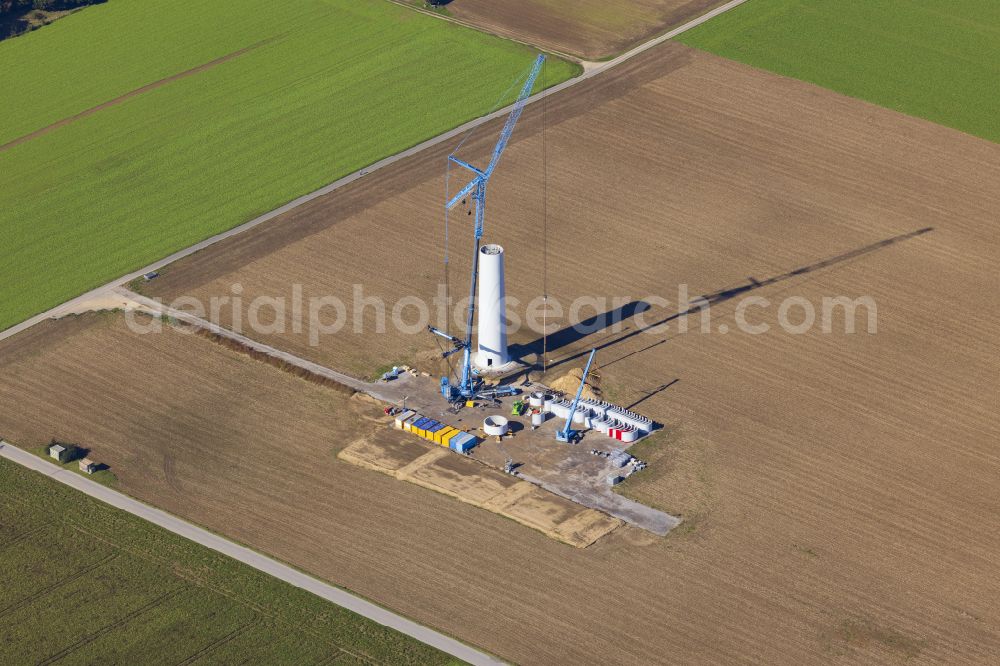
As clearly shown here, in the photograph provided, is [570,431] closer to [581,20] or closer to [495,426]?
[495,426]

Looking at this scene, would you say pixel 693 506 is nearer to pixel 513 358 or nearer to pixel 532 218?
pixel 513 358

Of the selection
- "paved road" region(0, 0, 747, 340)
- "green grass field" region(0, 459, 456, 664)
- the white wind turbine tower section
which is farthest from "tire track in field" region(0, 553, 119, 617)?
the white wind turbine tower section

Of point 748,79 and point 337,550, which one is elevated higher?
point 748,79

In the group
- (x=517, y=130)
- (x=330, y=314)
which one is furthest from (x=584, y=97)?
(x=330, y=314)

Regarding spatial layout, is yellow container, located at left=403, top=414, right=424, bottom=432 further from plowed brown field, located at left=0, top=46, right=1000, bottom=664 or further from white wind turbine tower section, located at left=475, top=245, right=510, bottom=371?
white wind turbine tower section, located at left=475, top=245, right=510, bottom=371

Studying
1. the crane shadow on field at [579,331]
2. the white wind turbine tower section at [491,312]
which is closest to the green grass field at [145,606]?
the white wind turbine tower section at [491,312]
